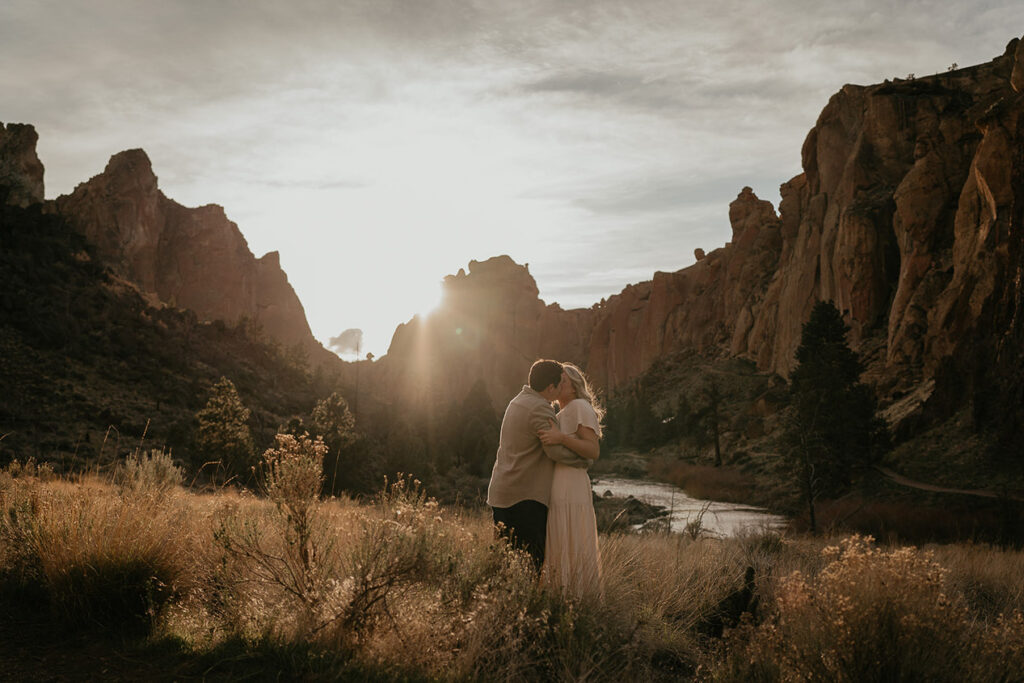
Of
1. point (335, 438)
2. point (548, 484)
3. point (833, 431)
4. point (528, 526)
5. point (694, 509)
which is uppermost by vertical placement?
point (548, 484)

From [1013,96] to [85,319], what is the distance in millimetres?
54043

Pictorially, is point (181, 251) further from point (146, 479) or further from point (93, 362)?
point (146, 479)

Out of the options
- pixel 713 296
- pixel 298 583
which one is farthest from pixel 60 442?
pixel 713 296

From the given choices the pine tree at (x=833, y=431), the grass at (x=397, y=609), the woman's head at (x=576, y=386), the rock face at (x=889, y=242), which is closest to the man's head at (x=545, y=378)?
the woman's head at (x=576, y=386)

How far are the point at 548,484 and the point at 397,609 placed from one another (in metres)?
1.69

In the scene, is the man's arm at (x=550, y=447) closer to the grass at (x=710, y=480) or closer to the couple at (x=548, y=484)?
the couple at (x=548, y=484)

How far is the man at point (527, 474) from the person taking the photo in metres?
5.16

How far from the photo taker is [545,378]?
5.43 meters

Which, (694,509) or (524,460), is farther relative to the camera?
(694,509)

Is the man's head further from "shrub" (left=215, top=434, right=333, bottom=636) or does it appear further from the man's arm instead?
"shrub" (left=215, top=434, right=333, bottom=636)

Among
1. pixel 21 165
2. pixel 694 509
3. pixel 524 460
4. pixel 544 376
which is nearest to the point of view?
pixel 524 460

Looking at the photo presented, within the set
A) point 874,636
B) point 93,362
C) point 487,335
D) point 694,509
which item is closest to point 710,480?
point 694,509

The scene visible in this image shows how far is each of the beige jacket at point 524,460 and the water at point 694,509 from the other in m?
12.3

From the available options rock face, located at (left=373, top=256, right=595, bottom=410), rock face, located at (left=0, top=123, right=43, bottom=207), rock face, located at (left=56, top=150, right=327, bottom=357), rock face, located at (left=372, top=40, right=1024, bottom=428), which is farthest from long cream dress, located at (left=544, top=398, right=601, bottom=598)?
rock face, located at (left=373, top=256, right=595, bottom=410)
